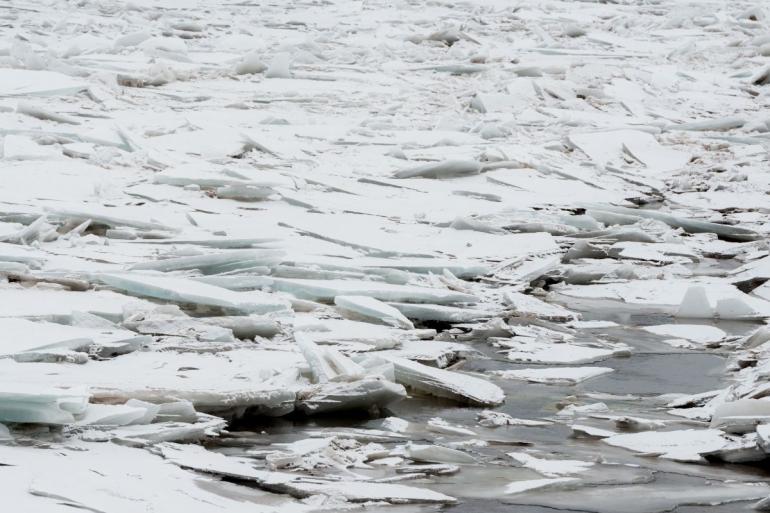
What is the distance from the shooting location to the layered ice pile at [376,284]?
3.34 metres

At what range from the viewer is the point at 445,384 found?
13.6 ft

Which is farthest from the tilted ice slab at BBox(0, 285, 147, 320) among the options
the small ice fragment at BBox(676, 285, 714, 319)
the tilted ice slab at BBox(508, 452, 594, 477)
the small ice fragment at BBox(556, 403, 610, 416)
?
the small ice fragment at BBox(676, 285, 714, 319)

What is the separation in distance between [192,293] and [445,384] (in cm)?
120

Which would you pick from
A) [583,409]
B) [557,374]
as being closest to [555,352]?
[557,374]

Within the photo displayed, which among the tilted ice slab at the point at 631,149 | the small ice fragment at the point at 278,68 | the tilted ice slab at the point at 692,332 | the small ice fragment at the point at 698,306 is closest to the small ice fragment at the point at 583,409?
the tilted ice slab at the point at 692,332

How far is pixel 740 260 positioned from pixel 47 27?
9.26 m

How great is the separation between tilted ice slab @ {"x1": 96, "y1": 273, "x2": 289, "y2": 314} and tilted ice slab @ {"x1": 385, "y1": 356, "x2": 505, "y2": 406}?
79 cm

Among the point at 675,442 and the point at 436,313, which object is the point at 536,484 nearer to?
the point at 675,442

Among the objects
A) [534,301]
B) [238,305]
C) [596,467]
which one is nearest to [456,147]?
[534,301]

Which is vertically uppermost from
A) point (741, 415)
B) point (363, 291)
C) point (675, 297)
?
point (741, 415)

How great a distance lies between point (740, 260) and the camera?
645 cm

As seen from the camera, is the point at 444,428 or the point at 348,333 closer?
the point at 444,428

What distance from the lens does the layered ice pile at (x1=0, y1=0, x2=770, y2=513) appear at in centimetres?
334

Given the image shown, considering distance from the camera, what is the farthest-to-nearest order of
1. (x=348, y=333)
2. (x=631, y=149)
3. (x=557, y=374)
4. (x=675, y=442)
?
(x=631, y=149) → (x=348, y=333) → (x=557, y=374) → (x=675, y=442)
